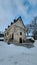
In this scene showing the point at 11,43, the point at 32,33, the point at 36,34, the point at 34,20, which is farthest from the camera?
the point at 34,20

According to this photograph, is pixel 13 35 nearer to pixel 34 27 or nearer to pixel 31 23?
pixel 34 27

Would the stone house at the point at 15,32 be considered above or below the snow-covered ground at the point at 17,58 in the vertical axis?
above

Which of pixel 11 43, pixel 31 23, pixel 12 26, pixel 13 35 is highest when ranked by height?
pixel 31 23

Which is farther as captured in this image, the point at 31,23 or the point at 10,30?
the point at 31,23

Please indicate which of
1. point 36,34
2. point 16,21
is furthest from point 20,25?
point 36,34

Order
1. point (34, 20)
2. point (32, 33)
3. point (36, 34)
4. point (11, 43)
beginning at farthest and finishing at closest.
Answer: point (34, 20) → point (32, 33) → point (36, 34) → point (11, 43)

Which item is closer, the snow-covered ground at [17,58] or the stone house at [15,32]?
the snow-covered ground at [17,58]

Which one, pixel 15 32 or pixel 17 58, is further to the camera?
pixel 15 32

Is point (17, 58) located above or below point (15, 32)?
below

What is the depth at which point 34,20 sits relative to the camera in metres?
29.4

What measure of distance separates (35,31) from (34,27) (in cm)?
121

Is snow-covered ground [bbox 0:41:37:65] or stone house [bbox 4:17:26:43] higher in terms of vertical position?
stone house [bbox 4:17:26:43]

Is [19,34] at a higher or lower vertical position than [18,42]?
higher

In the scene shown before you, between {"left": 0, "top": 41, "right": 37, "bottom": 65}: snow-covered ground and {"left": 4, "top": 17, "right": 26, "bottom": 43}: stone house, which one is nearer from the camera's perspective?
{"left": 0, "top": 41, "right": 37, "bottom": 65}: snow-covered ground
